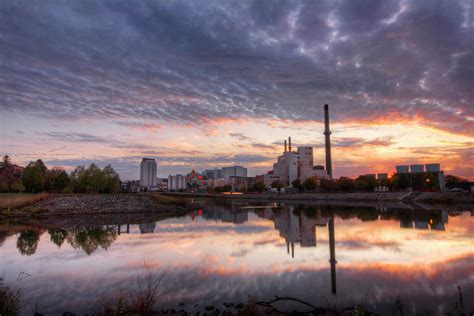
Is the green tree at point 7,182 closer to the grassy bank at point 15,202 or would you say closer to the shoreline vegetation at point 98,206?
the shoreline vegetation at point 98,206

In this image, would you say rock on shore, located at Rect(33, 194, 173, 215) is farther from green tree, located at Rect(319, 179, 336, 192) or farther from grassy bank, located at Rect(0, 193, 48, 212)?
green tree, located at Rect(319, 179, 336, 192)

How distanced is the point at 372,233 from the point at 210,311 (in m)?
24.9

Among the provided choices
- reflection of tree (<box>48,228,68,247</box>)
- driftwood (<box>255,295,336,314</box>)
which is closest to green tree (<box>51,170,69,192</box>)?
reflection of tree (<box>48,228,68,247</box>)

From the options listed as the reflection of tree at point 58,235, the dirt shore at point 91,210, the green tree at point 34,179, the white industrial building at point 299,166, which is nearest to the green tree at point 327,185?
the white industrial building at point 299,166

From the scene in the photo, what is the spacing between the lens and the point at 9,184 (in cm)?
8744

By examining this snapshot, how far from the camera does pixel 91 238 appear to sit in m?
29.4

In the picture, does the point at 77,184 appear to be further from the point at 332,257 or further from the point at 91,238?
the point at 332,257

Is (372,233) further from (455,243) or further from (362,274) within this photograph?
(362,274)

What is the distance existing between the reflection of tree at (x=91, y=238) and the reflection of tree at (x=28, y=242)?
2.80 m

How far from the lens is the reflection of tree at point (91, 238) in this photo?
25.5 metres

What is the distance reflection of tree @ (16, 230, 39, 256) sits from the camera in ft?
78.0

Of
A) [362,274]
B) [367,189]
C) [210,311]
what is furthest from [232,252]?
[367,189]

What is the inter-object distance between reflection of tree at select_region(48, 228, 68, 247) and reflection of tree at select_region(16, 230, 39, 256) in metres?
1.36

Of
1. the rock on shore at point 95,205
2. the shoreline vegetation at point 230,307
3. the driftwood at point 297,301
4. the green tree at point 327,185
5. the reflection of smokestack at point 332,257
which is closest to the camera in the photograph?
the shoreline vegetation at point 230,307
